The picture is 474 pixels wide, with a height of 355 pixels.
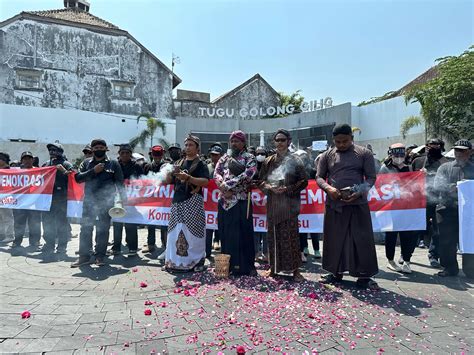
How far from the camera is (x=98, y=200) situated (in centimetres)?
578

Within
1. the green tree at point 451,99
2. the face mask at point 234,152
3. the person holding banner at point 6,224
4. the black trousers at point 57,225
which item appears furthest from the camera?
the green tree at point 451,99

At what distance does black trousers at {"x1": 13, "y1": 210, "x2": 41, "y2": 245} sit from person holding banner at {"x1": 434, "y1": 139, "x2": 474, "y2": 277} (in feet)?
24.1

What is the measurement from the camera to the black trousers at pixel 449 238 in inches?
200

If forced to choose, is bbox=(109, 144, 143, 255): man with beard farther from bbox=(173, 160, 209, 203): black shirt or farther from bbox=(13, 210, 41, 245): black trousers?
bbox=(13, 210, 41, 245): black trousers

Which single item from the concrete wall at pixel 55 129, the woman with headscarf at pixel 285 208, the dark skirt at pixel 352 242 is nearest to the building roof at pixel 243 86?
the concrete wall at pixel 55 129

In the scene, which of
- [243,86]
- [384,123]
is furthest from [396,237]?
[243,86]

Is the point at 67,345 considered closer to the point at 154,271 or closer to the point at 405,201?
the point at 154,271

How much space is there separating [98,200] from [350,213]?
3.90 m

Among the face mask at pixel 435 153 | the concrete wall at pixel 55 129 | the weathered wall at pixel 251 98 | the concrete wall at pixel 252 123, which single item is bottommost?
the face mask at pixel 435 153

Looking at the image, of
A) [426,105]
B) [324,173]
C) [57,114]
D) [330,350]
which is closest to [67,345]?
[330,350]

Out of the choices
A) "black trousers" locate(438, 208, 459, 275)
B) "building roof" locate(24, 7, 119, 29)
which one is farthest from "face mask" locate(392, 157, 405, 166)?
"building roof" locate(24, 7, 119, 29)

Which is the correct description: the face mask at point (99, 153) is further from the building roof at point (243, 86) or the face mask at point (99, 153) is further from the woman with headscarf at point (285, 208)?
the building roof at point (243, 86)

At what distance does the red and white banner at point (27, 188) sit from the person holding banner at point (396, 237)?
617cm

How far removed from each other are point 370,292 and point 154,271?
3.09 meters
